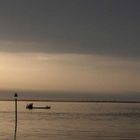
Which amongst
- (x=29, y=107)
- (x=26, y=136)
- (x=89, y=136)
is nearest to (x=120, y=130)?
(x=89, y=136)

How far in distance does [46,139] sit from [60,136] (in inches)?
190

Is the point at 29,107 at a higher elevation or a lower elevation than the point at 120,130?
higher

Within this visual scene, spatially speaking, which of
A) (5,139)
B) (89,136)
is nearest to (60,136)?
(89,136)

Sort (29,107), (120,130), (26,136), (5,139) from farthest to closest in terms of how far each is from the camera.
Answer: (29,107) < (120,130) < (26,136) < (5,139)

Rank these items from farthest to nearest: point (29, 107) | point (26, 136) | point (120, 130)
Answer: point (29, 107)
point (120, 130)
point (26, 136)

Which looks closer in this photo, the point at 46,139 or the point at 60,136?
the point at 46,139

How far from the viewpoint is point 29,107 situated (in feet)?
537

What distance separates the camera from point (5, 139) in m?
56.0

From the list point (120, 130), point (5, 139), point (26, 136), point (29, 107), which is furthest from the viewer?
point (29, 107)

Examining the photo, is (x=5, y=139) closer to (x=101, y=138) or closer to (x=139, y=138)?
(x=101, y=138)

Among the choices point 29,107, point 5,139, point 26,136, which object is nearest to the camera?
point 5,139

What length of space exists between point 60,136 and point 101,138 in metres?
4.73

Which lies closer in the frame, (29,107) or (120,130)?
(120,130)

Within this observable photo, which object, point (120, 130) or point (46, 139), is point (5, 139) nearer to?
point (46, 139)
